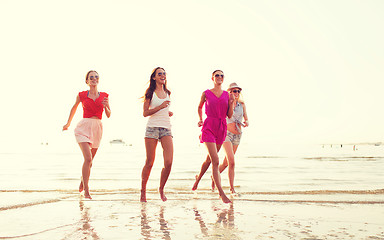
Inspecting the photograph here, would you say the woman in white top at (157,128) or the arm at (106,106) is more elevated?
the arm at (106,106)

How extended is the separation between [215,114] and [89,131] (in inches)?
89.1

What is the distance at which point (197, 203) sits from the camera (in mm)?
6141

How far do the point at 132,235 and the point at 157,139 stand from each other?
8.61 feet

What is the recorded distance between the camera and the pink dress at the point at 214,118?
6574 millimetres

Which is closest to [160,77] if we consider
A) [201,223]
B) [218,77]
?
[218,77]

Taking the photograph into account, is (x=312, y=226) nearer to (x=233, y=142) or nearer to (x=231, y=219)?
(x=231, y=219)

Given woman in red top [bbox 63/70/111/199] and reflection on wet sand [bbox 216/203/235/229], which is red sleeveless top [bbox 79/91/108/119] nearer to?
woman in red top [bbox 63/70/111/199]

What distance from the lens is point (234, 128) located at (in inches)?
307

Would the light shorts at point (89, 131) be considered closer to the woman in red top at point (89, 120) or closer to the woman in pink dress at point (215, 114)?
the woman in red top at point (89, 120)

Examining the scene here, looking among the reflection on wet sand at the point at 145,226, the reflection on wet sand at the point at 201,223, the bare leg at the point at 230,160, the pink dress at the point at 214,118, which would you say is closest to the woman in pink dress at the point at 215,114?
the pink dress at the point at 214,118

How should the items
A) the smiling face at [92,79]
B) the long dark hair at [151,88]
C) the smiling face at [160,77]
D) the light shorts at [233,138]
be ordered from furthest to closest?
1. the light shorts at [233,138]
2. the smiling face at [92,79]
3. the smiling face at [160,77]
4. the long dark hair at [151,88]

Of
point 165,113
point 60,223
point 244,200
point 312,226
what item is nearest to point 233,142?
point 244,200

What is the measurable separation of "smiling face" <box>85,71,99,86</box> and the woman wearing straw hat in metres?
2.65

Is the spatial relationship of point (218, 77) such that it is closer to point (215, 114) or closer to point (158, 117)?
point (215, 114)
